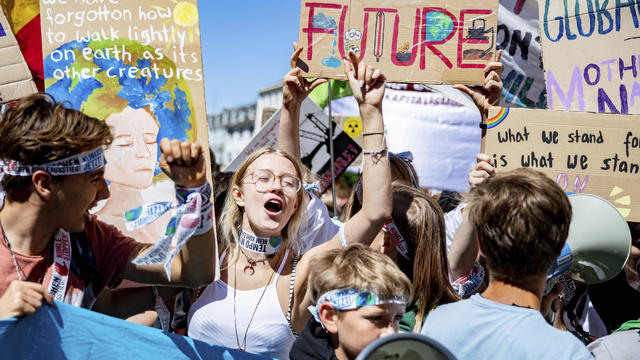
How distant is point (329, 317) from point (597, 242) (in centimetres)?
110

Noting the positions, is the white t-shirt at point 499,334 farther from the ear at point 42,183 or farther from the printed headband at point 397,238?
the ear at point 42,183

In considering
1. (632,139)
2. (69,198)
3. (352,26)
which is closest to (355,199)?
(352,26)

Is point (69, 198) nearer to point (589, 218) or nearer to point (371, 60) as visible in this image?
point (371, 60)

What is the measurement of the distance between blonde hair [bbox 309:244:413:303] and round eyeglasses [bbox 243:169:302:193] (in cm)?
57

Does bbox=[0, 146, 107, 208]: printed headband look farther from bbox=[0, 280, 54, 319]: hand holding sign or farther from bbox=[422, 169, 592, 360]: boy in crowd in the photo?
bbox=[422, 169, 592, 360]: boy in crowd

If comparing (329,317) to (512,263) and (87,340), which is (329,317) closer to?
(512,263)

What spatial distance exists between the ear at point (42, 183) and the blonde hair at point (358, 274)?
3.01ft

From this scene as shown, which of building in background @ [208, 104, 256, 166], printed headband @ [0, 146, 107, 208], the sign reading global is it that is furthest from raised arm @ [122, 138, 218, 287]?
building in background @ [208, 104, 256, 166]

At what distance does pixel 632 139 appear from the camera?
2.94 m

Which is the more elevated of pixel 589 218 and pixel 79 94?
pixel 79 94

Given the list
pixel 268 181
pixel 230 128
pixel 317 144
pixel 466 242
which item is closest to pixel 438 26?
pixel 466 242

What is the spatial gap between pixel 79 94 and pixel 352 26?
1.38 meters

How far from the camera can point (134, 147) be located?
2516 mm

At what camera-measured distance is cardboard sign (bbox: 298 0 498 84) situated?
10.1ft
